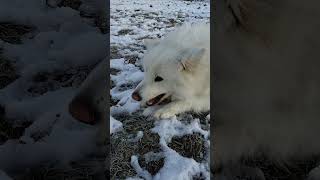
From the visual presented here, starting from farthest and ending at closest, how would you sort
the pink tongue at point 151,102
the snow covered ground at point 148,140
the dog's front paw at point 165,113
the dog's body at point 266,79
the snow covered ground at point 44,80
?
the pink tongue at point 151,102
the dog's front paw at point 165,113
the snow covered ground at point 148,140
the snow covered ground at point 44,80
the dog's body at point 266,79

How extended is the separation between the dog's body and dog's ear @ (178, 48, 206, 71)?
1858mm

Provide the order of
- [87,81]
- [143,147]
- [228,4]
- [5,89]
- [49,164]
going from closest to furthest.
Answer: [228,4] < [87,81] < [49,164] < [5,89] < [143,147]


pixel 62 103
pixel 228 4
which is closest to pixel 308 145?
pixel 228 4

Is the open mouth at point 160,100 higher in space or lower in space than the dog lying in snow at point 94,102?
lower

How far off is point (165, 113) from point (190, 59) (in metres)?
0.50

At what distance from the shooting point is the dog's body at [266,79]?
1268 millimetres

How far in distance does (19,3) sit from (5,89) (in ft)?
1.29

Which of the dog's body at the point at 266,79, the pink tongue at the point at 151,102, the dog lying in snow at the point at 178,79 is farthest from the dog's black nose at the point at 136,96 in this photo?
the dog's body at the point at 266,79

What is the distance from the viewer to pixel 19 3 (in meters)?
1.75

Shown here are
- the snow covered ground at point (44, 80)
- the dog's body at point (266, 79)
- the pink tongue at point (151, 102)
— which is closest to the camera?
the dog's body at point (266, 79)

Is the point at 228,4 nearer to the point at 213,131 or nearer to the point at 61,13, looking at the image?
the point at 213,131

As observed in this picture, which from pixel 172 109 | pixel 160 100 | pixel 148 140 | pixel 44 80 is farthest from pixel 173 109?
pixel 44 80

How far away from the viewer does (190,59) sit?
132 inches

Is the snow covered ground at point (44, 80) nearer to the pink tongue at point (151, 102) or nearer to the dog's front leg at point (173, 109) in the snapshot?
the dog's front leg at point (173, 109)
